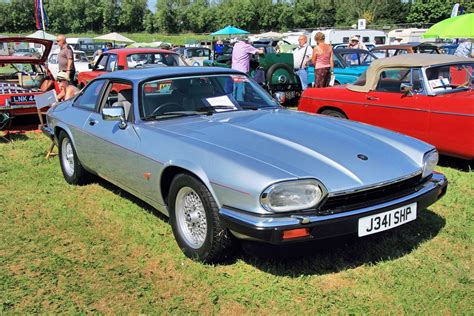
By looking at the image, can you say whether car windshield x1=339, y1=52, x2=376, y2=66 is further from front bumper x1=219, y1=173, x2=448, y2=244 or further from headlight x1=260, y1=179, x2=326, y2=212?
headlight x1=260, y1=179, x2=326, y2=212

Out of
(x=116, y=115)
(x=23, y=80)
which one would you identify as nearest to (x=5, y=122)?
(x=23, y=80)

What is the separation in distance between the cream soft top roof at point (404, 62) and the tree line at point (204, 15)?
251 feet

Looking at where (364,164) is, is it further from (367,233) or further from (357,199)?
(367,233)

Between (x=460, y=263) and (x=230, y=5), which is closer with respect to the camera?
(x=460, y=263)

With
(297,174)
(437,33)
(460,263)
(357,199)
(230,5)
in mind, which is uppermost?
(230,5)

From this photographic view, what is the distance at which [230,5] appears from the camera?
9594cm

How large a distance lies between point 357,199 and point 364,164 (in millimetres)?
274

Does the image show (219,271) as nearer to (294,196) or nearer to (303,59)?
(294,196)

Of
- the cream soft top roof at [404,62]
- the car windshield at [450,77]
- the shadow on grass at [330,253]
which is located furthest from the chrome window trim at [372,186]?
the cream soft top roof at [404,62]

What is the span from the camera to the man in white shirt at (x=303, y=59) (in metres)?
11.3

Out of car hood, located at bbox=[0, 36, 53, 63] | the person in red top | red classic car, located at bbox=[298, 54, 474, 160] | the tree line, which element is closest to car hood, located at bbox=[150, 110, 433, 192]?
red classic car, located at bbox=[298, 54, 474, 160]

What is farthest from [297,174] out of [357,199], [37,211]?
[37,211]

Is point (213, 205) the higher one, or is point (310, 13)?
point (310, 13)

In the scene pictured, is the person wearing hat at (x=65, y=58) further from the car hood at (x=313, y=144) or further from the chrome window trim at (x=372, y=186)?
the chrome window trim at (x=372, y=186)
